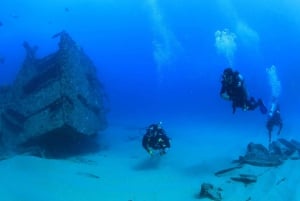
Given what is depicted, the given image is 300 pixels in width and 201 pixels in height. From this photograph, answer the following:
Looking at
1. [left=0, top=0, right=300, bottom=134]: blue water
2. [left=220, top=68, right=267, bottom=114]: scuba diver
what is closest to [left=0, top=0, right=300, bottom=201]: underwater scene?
[left=220, top=68, right=267, bottom=114]: scuba diver

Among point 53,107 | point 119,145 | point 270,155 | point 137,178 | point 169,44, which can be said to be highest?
point 169,44

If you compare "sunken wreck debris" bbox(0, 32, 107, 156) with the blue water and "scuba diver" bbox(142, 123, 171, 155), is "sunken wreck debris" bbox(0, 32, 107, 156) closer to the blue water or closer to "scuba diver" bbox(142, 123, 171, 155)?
"scuba diver" bbox(142, 123, 171, 155)

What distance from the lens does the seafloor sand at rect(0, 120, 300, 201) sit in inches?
300

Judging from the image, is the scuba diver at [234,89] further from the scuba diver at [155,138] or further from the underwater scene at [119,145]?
the scuba diver at [155,138]

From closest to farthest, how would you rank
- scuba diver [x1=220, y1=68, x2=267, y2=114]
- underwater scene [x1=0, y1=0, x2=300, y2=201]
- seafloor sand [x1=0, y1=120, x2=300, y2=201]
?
1. seafloor sand [x1=0, y1=120, x2=300, y2=201]
2. underwater scene [x1=0, y1=0, x2=300, y2=201]
3. scuba diver [x1=220, y1=68, x2=267, y2=114]

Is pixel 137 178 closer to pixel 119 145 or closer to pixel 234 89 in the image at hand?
pixel 234 89

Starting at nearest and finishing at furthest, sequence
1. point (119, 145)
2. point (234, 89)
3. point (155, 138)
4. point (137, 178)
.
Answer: point (234, 89) → point (137, 178) → point (155, 138) → point (119, 145)

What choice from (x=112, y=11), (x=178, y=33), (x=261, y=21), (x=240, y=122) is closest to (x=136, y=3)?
(x=112, y=11)

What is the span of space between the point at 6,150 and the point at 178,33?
9120 cm

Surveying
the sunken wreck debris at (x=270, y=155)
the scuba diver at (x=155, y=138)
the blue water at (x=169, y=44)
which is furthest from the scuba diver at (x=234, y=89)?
the blue water at (x=169, y=44)

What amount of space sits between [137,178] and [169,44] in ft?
263

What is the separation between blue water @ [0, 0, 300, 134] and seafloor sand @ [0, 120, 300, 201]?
1258cm

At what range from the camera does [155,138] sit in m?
10.1

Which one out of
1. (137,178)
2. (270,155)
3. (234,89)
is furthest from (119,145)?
(234,89)
